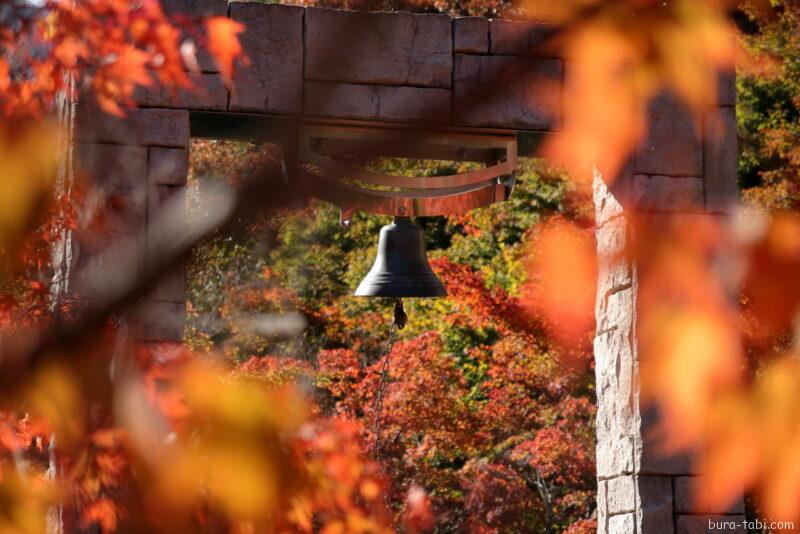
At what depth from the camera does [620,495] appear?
161 inches

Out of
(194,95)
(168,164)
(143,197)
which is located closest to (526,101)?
(194,95)

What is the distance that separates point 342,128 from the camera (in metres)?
3.93

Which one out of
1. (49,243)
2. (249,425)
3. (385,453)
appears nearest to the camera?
(249,425)

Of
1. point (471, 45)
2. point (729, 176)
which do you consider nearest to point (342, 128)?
point (471, 45)

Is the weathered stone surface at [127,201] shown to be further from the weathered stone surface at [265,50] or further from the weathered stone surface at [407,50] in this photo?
the weathered stone surface at [407,50]

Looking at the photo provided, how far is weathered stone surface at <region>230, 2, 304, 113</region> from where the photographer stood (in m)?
3.82

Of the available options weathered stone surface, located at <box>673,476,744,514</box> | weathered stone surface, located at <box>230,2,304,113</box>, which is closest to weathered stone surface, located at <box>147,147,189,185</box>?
weathered stone surface, located at <box>230,2,304,113</box>

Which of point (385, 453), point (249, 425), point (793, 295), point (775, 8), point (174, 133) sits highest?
point (775, 8)

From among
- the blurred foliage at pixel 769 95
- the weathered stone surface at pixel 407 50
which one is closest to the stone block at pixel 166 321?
the weathered stone surface at pixel 407 50

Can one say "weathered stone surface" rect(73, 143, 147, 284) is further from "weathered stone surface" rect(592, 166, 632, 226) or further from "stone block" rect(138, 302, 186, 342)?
"weathered stone surface" rect(592, 166, 632, 226)

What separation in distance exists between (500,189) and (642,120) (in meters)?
0.66

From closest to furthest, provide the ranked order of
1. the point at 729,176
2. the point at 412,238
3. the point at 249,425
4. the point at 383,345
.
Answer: the point at 249,425
the point at 729,176
the point at 412,238
the point at 383,345

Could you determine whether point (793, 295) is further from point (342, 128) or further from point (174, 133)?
point (174, 133)

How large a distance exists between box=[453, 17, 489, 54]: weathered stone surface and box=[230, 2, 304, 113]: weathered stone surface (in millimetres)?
642
